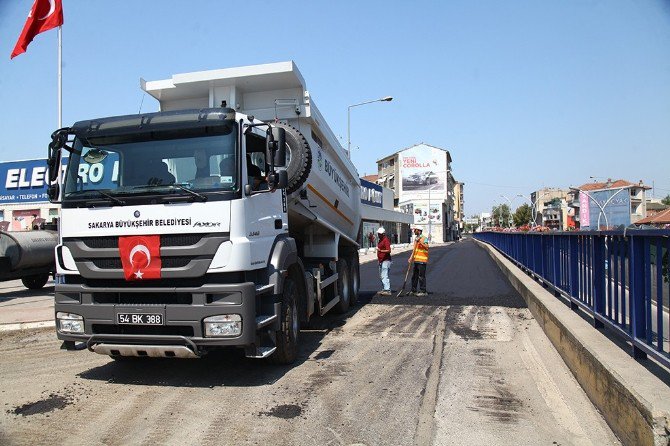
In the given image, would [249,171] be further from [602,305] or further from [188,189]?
[602,305]

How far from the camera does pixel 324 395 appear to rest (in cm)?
511

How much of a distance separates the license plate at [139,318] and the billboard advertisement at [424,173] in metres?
90.2

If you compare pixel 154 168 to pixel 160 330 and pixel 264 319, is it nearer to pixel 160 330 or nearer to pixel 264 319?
pixel 160 330

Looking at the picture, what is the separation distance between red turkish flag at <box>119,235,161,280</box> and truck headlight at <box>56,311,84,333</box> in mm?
821

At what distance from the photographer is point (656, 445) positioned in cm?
317

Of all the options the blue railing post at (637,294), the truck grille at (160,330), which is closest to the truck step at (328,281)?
the truck grille at (160,330)

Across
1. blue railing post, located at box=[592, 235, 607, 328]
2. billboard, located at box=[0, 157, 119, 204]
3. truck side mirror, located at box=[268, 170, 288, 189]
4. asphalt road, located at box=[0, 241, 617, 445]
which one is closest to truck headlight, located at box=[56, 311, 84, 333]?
asphalt road, located at box=[0, 241, 617, 445]

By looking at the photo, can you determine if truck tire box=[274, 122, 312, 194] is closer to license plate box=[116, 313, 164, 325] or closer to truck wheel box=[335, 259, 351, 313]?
license plate box=[116, 313, 164, 325]

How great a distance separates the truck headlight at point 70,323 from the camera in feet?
18.0

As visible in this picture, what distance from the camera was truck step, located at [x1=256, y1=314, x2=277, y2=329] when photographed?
5.39 meters

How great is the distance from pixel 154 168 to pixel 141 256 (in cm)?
98

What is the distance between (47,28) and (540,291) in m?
14.2

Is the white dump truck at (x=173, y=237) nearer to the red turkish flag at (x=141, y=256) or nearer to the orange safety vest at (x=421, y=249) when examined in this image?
the red turkish flag at (x=141, y=256)

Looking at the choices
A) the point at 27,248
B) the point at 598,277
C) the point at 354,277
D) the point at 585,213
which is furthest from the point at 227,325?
the point at 585,213
